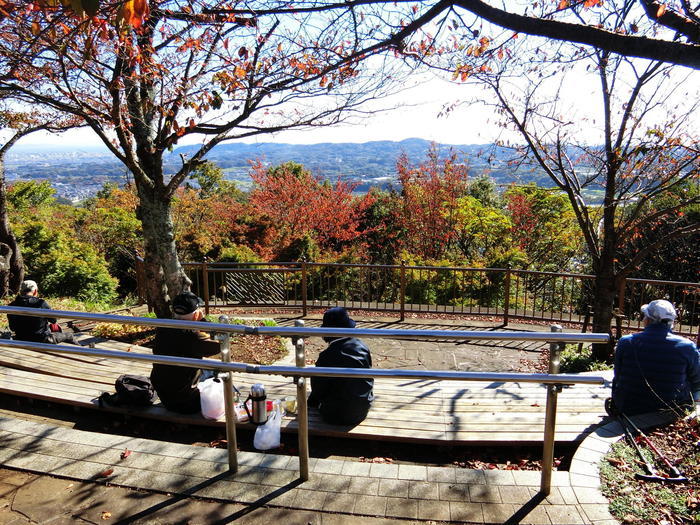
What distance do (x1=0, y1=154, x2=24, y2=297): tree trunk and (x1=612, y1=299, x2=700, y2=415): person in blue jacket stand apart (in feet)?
45.4

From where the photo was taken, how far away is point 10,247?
12625 mm

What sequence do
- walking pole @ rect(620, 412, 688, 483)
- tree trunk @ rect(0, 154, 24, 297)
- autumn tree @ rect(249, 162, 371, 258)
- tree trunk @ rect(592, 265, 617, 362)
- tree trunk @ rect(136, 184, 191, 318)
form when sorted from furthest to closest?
autumn tree @ rect(249, 162, 371, 258) < tree trunk @ rect(0, 154, 24, 297) < tree trunk @ rect(136, 184, 191, 318) < tree trunk @ rect(592, 265, 617, 362) < walking pole @ rect(620, 412, 688, 483)

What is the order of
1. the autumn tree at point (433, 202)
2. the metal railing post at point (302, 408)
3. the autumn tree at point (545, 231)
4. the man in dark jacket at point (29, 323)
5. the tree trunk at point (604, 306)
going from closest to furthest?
the metal railing post at point (302, 408), the man in dark jacket at point (29, 323), the tree trunk at point (604, 306), the autumn tree at point (545, 231), the autumn tree at point (433, 202)

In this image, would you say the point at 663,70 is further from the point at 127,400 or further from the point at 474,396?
the point at 127,400

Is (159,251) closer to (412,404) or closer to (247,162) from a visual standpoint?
(412,404)

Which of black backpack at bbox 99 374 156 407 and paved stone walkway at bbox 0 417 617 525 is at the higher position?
black backpack at bbox 99 374 156 407

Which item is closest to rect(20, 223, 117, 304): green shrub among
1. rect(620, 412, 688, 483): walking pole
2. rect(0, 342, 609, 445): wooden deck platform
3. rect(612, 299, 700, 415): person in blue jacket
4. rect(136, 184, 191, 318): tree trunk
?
rect(136, 184, 191, 318): tree trunk

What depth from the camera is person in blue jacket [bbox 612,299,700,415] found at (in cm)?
388

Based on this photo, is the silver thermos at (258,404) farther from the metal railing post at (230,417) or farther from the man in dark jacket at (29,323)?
the man in dark jacket at (29,323)

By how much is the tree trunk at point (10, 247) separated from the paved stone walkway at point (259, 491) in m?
11.4

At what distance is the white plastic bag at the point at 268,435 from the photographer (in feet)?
11.6

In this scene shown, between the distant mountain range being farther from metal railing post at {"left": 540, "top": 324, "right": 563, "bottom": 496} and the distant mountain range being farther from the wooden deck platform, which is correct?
metal railing post at {"left": 540, "top": 324, "right": 563, "bottom": 496}

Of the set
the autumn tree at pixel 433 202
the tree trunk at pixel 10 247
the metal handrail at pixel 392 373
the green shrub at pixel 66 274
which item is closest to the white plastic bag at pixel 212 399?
the metal handrail at pixel 392 373

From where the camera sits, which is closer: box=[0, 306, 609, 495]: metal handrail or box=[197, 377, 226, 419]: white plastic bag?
box=[0, 306, 609, 495]: metal handrail
